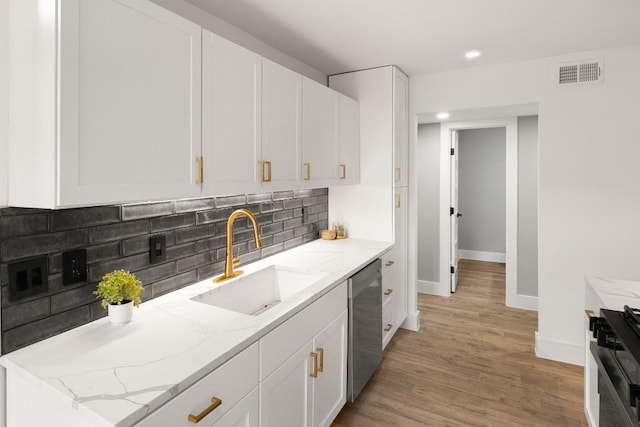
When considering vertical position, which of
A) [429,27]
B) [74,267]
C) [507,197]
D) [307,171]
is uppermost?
[429,27]

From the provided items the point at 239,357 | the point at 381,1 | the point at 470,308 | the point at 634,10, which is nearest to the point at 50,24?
the point at 239,357

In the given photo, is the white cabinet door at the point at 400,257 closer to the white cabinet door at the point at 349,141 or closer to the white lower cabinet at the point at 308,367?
the white cabinet door at the point at 349,141

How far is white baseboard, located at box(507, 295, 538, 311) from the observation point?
4.02m

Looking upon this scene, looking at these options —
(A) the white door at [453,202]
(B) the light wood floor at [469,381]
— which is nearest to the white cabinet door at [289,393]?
(B) the light wood floor at [469,381]

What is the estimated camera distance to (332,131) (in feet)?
8.88

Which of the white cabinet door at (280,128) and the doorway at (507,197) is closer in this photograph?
the white cabinet door at (280,128)

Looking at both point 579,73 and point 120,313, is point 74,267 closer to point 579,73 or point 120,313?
point 120,313

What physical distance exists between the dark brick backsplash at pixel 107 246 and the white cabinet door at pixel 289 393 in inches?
27.7

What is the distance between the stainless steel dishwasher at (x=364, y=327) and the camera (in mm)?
2217

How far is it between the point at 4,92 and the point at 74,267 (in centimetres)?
64

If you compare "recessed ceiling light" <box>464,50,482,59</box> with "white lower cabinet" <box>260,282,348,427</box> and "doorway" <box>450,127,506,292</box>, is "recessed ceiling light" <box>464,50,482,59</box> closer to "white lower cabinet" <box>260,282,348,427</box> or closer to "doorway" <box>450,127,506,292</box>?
"white lower cabinet" <box>260,282,348,427</box>

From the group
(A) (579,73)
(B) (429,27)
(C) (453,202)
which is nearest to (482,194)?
(C) (453,202)

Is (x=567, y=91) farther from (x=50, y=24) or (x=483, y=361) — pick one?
(x=50, y=24)

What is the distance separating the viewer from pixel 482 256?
6395mm
